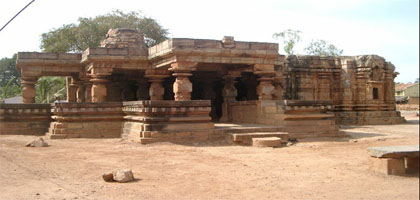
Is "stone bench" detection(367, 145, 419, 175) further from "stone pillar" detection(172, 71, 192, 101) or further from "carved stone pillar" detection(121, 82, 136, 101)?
"carved stone pillar" detection(121, 82, 136, 101)

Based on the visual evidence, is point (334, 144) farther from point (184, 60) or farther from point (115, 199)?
point (115, 199)

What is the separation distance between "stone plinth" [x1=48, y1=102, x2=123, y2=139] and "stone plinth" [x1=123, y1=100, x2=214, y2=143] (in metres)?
1.44

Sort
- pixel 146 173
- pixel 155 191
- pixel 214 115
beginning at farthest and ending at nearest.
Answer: pixel 214 115, pixel 146 173, pixel 155 191

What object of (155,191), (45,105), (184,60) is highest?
(184,60)

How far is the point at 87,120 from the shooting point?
1167 centimetres

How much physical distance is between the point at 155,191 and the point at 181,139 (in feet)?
15.6

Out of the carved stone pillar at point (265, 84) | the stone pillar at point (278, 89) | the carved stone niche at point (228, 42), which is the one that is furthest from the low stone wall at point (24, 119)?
the stone pillar at point (278, 89)

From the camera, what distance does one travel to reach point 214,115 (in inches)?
683

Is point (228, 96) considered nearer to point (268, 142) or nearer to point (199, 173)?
point (268, 142)

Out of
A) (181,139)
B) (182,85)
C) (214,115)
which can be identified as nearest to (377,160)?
(181,139)

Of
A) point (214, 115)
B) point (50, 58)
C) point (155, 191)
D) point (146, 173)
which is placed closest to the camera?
point (155, 191)

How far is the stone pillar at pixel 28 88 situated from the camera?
14.4 metres

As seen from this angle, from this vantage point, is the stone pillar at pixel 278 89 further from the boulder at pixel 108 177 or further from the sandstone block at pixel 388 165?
the boulder at pixel 108 177

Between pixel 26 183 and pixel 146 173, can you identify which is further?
pixel 146 173
